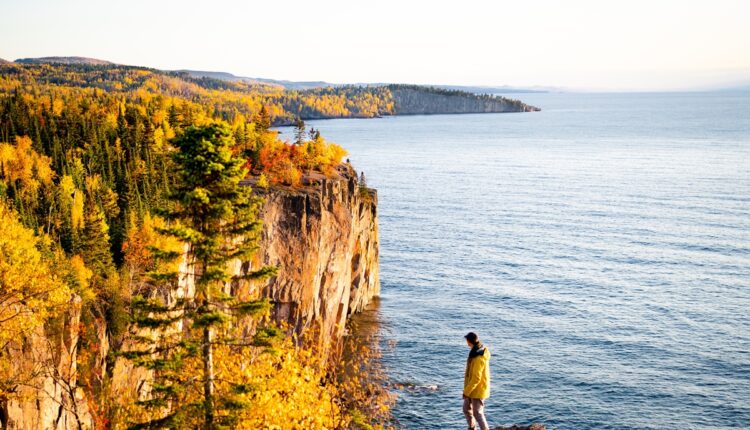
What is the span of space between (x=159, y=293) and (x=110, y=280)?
16.0 feet

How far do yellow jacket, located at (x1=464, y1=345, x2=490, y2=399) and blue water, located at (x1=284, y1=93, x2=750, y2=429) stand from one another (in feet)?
91.1

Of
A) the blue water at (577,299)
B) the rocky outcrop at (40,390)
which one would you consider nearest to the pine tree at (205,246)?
the rocky outcrop at (40,390)

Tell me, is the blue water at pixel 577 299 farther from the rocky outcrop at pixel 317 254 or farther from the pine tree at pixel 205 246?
the pine tree at pixel 205 246

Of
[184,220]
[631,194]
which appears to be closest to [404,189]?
[631,194]

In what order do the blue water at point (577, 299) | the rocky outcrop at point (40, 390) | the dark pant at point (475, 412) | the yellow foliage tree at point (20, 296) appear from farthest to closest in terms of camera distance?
the blue water at point (577, 299) < the rocky outcrop at point (40, 390) < the yellow foliage tree at point (20, 296) < the dark pant at point (475, 412)

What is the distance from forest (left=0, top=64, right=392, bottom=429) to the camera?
20.5 metres

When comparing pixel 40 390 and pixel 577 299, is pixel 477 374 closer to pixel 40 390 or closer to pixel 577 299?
pixel 40 390

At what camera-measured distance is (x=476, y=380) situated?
2070 centimetres

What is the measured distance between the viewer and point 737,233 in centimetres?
8581

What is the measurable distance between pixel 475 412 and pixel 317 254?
41.4m

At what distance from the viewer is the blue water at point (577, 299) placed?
49.0 meters

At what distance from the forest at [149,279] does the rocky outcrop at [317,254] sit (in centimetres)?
388

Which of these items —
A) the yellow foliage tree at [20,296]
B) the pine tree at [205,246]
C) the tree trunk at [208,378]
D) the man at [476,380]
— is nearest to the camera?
the pine tree at [205,246]

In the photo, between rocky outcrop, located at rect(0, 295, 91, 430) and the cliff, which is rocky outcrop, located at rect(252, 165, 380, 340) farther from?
rocky outcrop, located at rect(0, 295, 91, 430)
